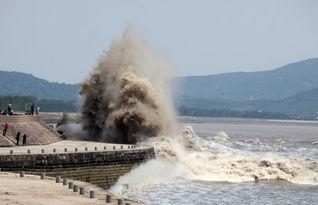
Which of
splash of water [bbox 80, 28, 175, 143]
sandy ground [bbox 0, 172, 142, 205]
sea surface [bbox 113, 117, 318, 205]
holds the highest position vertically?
splash of water [bbox 80, 28, 175, 143]

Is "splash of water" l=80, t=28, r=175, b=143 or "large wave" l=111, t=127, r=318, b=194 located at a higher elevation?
"splash of water" l=80, t=28, r=175, b=143

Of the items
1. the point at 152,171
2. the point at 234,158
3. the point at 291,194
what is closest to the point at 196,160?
the point at 234,158

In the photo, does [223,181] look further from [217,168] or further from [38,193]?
[38,193]

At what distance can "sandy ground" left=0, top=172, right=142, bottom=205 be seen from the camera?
70.3ft

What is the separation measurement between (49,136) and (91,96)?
9045 mm

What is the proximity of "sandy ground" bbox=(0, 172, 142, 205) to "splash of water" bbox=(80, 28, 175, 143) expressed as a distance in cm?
2267

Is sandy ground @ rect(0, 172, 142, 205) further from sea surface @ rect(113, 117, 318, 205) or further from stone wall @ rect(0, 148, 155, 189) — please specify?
sea surface @ rect(113, 117, 318, 205)

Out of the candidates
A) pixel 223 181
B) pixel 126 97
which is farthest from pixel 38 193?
pixel 126 97

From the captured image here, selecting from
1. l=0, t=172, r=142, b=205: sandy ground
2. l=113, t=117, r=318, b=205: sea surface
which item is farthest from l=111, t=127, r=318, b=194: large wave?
l=0, t=172, r=142, b=205: sandy ground

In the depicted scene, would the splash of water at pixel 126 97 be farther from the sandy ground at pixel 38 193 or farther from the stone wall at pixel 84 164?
the sandy ground at pixel 38 193

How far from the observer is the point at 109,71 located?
180ft

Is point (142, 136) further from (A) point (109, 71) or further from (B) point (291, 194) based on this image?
(B) point (291, 194)

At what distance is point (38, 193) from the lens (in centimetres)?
2331

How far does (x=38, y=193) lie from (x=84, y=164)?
10382 millimetres
